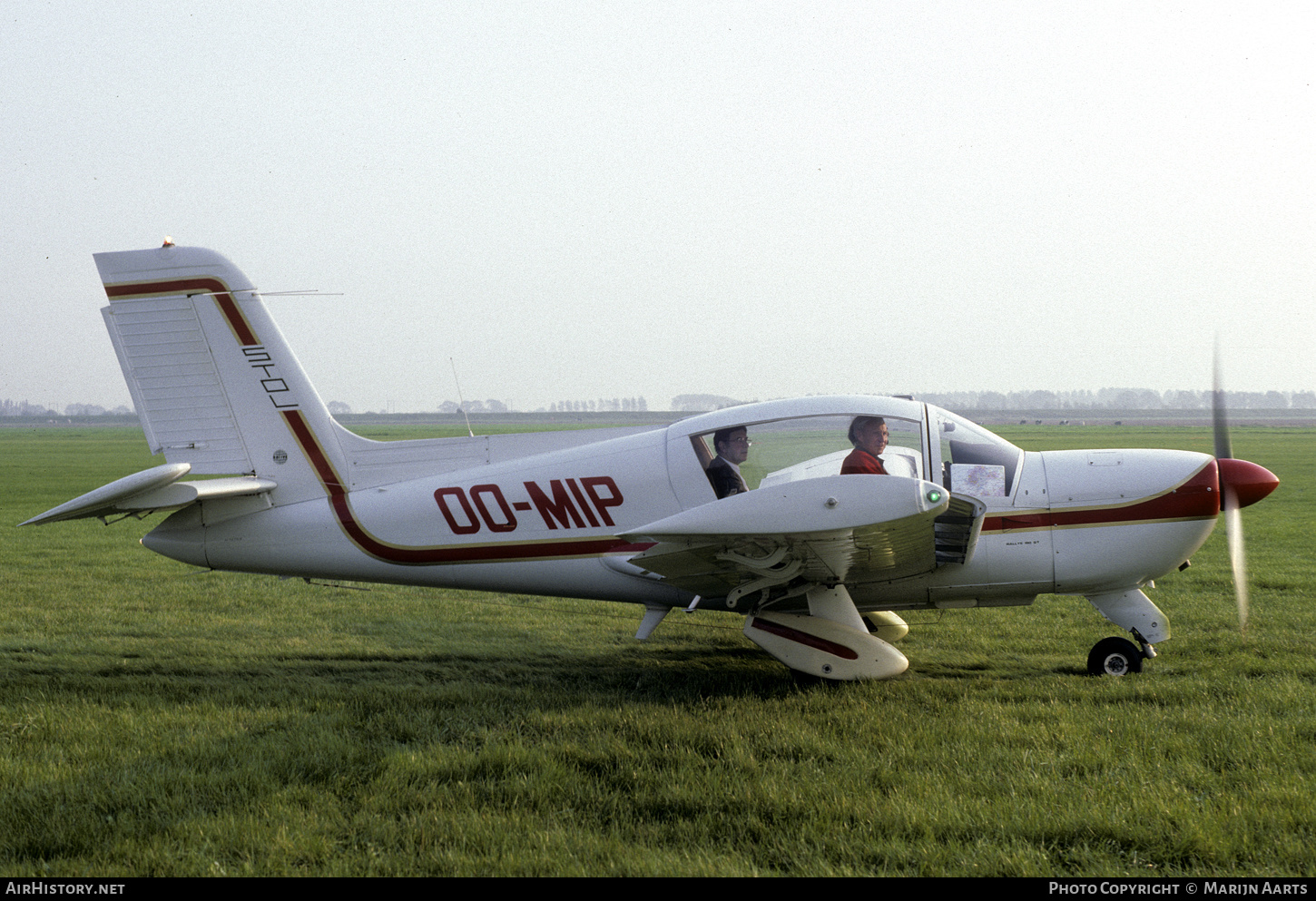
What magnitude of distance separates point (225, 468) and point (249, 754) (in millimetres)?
3022

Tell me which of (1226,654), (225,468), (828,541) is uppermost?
(225,468)

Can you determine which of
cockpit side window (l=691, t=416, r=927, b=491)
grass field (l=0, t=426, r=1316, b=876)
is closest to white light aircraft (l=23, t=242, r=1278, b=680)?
cockpit side window (l=691, t=416, r=927, b=491)

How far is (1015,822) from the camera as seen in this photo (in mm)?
3656

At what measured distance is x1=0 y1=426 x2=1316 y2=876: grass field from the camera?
350cm

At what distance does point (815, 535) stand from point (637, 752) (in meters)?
1.52

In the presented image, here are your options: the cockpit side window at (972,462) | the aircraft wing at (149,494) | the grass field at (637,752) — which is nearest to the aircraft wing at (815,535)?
the cockpit side window at (972,462)

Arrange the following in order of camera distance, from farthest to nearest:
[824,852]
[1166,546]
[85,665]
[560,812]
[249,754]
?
1. [85,665]
2. [1166,546]
3. [249,754]
4. [560,812]
5. [824,852]

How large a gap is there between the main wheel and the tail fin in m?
5.72

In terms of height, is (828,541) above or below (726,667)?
above

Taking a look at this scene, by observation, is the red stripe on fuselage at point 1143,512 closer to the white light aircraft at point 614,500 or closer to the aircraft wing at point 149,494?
the white light aircraft at point 614,500

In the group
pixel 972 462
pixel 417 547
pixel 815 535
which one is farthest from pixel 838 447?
pixel 417 547

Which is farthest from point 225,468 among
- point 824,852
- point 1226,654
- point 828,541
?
point 1226,654

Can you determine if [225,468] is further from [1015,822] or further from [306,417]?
[1015,822]

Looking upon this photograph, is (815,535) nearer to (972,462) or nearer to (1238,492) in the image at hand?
(972,462)
